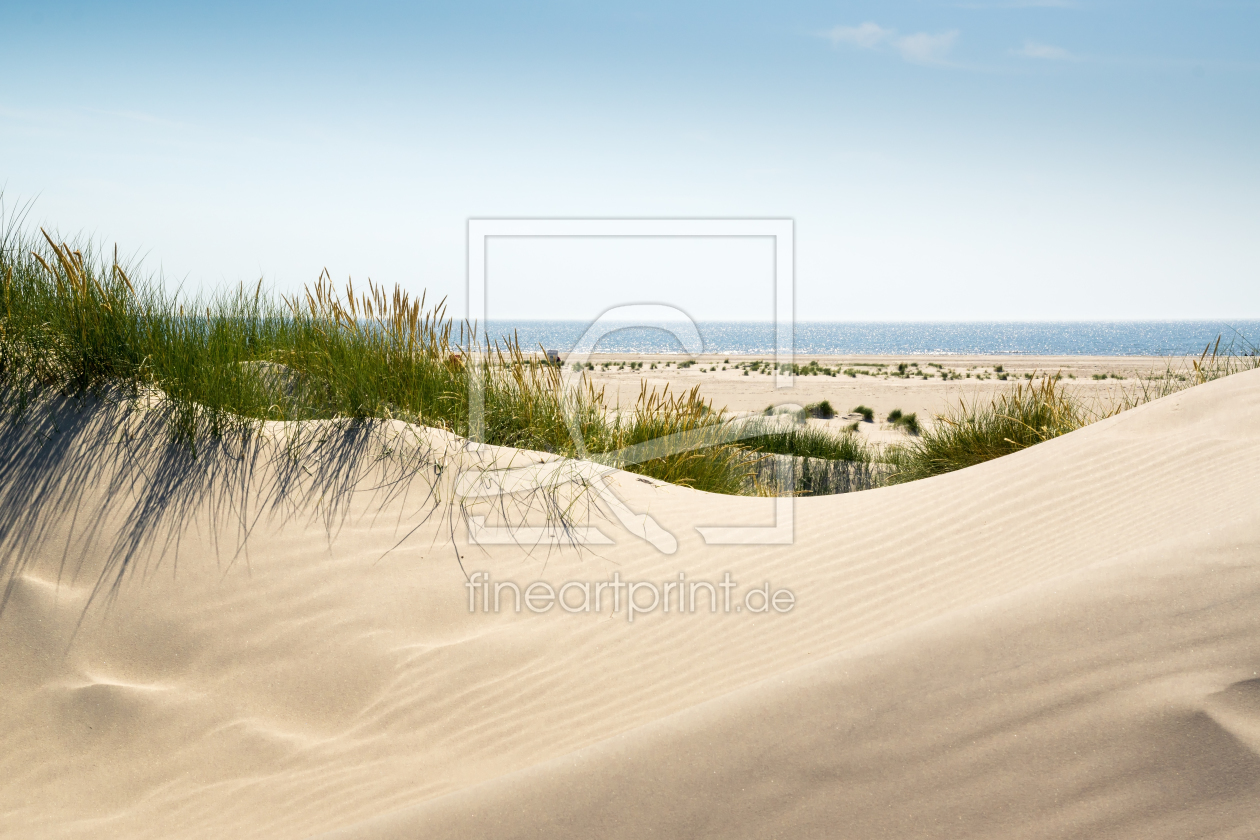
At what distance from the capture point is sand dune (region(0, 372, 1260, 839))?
1861 millimetres

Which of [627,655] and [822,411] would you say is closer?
[627,655]

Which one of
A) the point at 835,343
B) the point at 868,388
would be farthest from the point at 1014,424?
the point at 835,343

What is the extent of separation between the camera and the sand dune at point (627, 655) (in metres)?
1.86

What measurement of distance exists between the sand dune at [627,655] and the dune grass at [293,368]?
1.05 feet

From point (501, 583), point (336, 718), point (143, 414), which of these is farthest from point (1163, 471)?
point (143, 414)

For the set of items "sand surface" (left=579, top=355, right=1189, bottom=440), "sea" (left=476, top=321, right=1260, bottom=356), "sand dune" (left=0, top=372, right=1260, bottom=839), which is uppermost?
"sea" (left=476, top=321, right=1260, bottom=356)

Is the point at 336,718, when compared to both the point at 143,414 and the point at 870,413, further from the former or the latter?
the point at 870,413

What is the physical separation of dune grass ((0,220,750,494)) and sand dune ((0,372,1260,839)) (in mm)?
321

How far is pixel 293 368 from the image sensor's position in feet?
17.1

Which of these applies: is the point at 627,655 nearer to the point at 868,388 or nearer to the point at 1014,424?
the point at 1014,424

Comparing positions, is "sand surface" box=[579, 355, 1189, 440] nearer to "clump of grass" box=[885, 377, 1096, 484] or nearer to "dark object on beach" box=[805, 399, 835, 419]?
"dark object on beach" box=[805, 399, 835, 419]

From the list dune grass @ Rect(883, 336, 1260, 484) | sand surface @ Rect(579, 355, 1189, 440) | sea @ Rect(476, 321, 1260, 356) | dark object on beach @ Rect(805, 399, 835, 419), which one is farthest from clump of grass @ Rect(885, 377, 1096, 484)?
dark object on beach @ Rect(805, 399, 835, 419)

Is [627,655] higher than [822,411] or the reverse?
the reverse

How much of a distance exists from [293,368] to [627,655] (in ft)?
12.0
